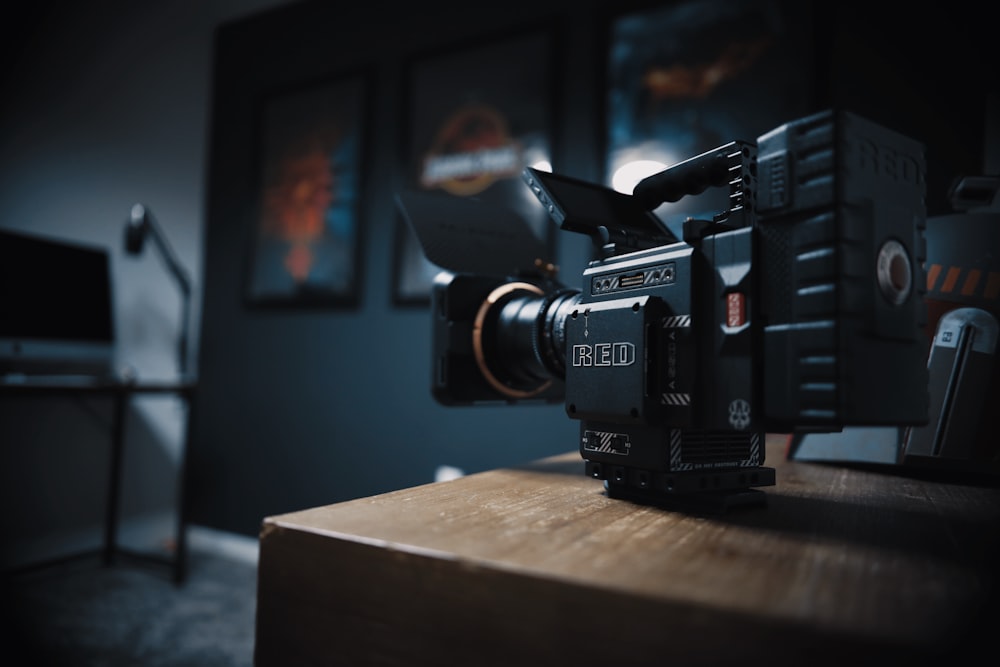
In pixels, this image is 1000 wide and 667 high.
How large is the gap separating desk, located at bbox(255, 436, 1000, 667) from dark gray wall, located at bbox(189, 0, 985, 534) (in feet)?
3.83

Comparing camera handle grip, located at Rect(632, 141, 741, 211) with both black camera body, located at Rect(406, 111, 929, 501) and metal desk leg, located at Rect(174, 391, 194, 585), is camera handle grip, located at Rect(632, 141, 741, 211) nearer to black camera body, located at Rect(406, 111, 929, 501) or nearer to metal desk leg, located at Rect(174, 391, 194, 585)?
black camera body, located at Rect(406, 111, 929, 501)

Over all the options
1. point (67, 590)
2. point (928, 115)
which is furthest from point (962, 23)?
point (67, 590)

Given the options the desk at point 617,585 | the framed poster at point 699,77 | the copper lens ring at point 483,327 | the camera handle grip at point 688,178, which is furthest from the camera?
the framed poster at point 699,77

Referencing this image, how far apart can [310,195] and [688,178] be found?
2008 mm

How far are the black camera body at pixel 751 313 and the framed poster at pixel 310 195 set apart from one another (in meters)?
1.72

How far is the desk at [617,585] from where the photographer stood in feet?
0.93

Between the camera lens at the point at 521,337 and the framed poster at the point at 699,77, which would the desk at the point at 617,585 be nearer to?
the camera lens at the point at 521,337

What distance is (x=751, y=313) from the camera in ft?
1.54

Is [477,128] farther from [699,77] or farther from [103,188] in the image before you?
[103,188]

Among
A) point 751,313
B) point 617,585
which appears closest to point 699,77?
point 751,313

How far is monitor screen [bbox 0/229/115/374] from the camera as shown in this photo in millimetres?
1985

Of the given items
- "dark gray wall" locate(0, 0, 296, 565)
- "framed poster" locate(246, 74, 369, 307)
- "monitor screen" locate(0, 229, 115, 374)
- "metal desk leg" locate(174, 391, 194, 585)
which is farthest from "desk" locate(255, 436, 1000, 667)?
"dark gray wall" locate(0, 0, 296, 565)

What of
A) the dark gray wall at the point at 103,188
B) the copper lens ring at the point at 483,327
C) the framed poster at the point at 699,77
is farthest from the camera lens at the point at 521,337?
the dark gray wall at the point at 103,188

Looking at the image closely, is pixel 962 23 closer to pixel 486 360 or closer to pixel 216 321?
pixel 486 360
